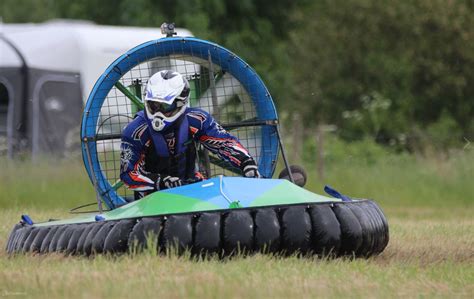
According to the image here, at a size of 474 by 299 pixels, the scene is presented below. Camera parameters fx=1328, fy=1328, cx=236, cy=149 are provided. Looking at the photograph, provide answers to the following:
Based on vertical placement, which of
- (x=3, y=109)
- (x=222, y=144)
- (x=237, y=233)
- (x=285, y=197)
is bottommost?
(x=237, y=233)

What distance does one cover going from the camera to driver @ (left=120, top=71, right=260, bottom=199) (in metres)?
7.62

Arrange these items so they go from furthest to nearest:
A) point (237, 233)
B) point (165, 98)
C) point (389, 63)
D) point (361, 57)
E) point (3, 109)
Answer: point (361, 57) < point (389, 63) < point (3, 109) < point (165, 98) < point (237, 233)

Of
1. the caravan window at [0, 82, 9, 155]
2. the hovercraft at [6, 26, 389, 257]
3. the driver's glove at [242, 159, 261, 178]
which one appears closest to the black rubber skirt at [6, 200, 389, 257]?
the hovercraft at [6, 26, 389, 257]

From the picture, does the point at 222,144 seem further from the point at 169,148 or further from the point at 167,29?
the point at 167,29

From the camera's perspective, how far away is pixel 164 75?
7648 millimetres

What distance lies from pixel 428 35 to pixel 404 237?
14655mm

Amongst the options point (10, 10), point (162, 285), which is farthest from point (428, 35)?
point (10, 10)

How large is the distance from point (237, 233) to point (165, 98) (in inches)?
53.7

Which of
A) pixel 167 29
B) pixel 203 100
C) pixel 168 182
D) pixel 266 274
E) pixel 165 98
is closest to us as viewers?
pixel 266 274

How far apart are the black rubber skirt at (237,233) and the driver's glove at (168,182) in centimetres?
89

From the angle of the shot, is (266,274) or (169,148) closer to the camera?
(266,274)

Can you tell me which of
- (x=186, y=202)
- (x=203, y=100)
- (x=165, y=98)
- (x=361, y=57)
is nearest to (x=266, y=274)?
(x=186, y=202)

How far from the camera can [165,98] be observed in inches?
296

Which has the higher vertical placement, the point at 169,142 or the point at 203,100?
the point at 203,100
